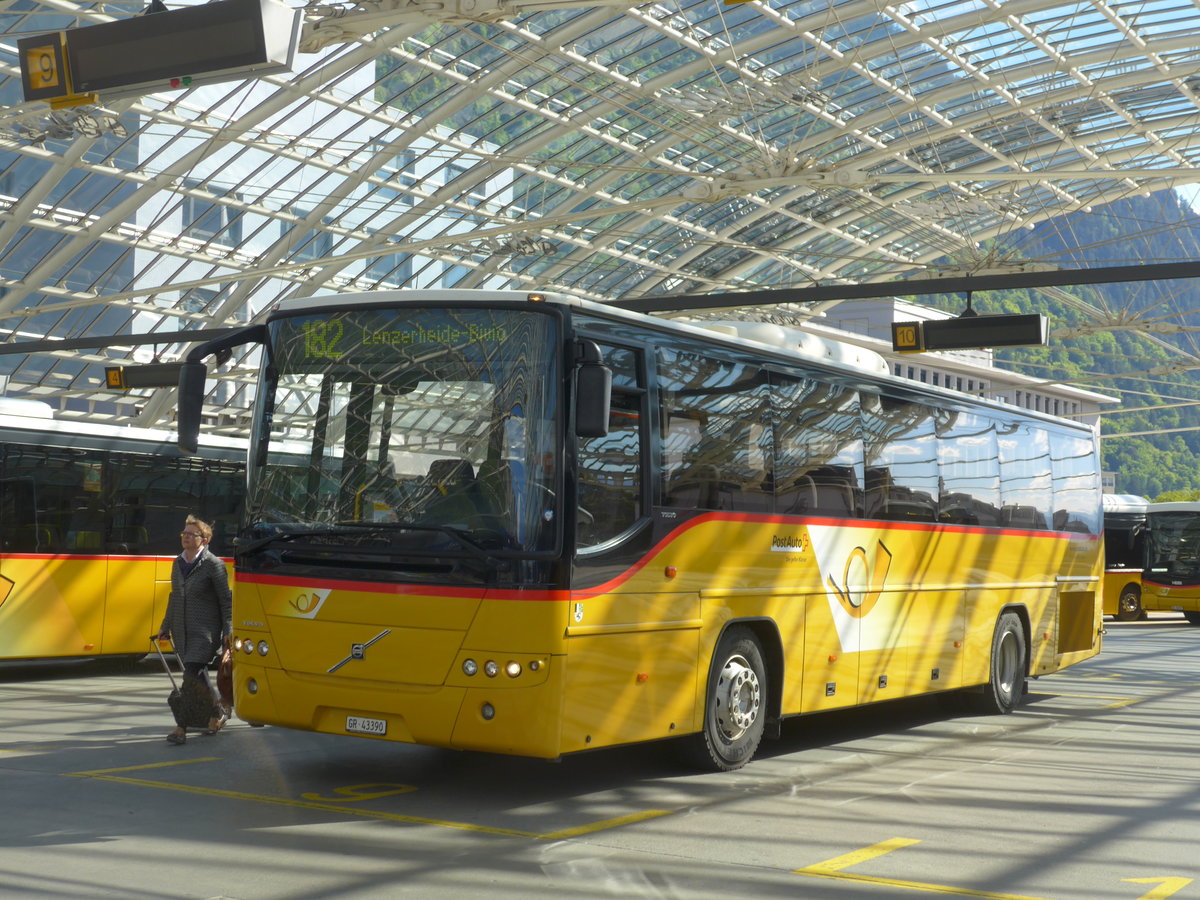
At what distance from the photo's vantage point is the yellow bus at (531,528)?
8.51 meters

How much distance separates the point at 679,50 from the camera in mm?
31516

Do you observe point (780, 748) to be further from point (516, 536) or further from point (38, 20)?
point (38, 20)

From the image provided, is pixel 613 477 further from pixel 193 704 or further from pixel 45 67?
pixel 45 67

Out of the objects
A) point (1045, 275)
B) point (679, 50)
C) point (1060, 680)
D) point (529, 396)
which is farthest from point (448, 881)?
point (679, 50)

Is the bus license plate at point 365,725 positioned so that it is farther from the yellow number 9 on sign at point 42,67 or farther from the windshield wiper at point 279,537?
the yellow number 9 on sign at point 42,67

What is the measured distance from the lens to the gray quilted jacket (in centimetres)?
1145

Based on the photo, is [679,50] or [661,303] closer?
[661,303]

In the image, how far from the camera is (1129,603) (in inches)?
1593

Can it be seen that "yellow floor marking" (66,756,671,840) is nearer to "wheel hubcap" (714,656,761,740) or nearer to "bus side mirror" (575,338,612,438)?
"wheel hubcap" (714,656,761,740)

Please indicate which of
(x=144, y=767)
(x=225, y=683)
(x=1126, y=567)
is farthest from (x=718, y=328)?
(x=1126, y=567)

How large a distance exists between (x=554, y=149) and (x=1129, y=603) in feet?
65.9

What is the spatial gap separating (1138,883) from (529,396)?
4.19 meters

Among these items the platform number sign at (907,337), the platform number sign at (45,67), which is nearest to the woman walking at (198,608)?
the platform number sign at (45,67)

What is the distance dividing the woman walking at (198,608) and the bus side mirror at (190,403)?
2254mm
